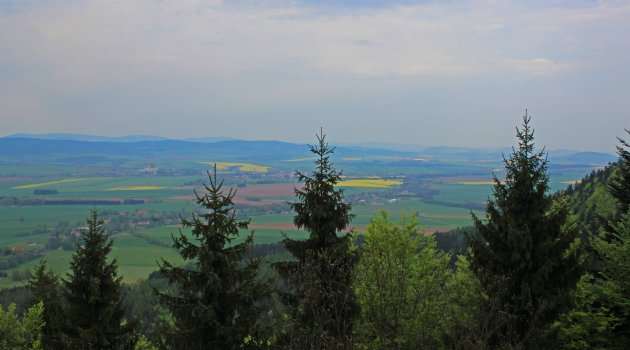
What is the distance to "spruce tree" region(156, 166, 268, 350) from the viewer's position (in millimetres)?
13344

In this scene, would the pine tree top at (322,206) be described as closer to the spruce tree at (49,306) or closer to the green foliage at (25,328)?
the spruce tree at (49,306)

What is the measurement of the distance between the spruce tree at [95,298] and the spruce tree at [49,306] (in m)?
0.33

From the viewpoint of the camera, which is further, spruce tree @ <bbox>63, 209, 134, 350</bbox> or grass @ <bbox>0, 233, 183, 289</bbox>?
grass @ <bbox>0, 233, 183, 289</bbox>

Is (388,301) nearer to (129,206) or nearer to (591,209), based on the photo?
(591,209)

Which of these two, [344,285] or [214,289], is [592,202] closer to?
[344,285]

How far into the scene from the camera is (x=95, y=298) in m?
16.2

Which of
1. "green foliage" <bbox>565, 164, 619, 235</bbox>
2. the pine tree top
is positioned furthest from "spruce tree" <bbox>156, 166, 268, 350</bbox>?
"green foliage" <bbox>565, 164, 619, 235</bbox>

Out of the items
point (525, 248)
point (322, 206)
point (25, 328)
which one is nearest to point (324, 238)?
point (322, 206)

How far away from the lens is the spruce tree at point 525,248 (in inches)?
583

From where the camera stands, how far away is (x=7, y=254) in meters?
104

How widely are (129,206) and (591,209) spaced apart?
15393 cm

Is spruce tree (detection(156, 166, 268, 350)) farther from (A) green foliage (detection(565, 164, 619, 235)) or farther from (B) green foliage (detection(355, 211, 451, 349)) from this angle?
(A) green foliage (detection(565, 164, 619, 235))

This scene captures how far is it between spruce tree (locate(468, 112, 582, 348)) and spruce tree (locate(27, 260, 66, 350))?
515 inches

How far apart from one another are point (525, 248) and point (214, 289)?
885 centimetres
